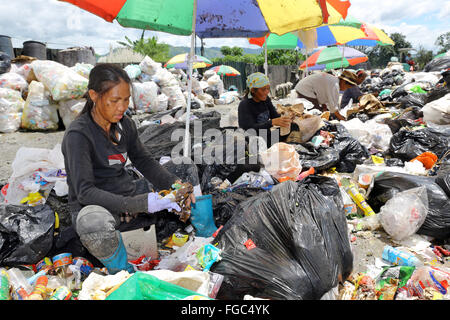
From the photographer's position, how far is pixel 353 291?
5.10 ft

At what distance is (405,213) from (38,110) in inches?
227

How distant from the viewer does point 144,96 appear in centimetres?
738

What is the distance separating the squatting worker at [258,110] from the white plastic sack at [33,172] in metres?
2.05

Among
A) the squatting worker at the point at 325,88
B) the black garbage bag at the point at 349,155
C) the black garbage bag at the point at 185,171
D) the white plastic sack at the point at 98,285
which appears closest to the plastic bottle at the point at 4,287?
the white plastic sack at the point at 98,285

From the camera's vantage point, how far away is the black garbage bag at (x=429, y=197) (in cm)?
216

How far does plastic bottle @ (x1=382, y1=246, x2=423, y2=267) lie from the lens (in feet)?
6.09

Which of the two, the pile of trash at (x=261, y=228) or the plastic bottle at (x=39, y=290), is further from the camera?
the pile of trash at (x=261, y=228)

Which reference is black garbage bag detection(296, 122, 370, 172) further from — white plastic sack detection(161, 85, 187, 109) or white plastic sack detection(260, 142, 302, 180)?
white plastic sack detection(161, 85, 187, 109)

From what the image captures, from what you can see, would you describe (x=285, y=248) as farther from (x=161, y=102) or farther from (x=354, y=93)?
(x=161, y=102)

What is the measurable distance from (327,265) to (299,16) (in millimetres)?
1637

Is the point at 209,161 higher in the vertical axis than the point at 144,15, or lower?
lower

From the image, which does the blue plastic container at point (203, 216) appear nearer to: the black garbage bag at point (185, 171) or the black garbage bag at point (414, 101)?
the black garbage bag at point (185, 171)

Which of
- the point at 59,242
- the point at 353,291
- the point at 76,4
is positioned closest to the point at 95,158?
the point at 59,242
